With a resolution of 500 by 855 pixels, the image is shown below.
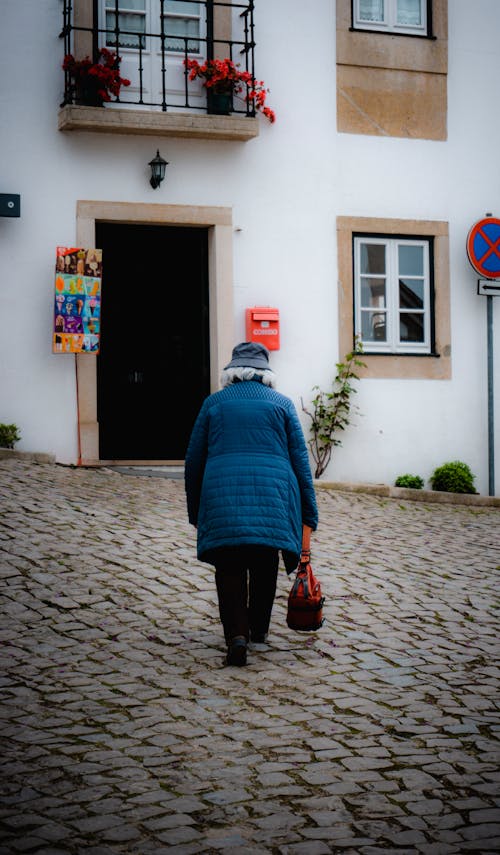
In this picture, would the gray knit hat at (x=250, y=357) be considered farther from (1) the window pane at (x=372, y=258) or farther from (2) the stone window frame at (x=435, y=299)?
(1) the window pane at (x=372, y=258)

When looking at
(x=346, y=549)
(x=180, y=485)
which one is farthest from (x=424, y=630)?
(x=180, y=485)

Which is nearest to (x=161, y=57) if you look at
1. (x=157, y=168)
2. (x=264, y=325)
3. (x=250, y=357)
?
(x=157, y=168)

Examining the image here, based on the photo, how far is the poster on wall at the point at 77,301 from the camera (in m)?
12.1

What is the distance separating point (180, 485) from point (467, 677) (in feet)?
20.1

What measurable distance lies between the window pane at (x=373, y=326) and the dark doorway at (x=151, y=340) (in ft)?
6.30

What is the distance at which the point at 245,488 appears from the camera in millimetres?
Result: 5836

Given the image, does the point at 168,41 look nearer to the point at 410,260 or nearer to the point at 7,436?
the point at 410,260

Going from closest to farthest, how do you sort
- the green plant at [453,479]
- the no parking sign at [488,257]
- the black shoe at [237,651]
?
1. the black shoe at [237,651]
2. the green plant at [453,479]
3. the no parking sign at [488,257]

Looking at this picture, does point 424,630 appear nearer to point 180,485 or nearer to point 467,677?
point 467,677

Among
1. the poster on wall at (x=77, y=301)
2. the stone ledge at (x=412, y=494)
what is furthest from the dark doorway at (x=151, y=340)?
the stone ledge at (x=412, y=494)

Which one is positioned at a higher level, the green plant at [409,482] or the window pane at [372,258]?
the window pane at [372,258]

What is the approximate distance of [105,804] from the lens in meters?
4.00

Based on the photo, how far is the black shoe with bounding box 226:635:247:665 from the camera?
5949mm

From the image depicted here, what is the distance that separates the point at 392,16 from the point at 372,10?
9.9 inches
